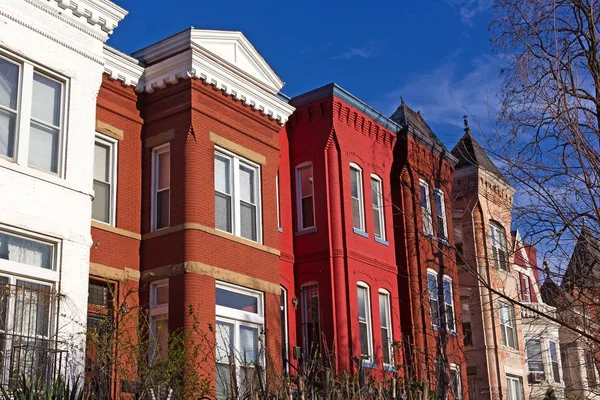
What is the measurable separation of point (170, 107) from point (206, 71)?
1084 millimetres

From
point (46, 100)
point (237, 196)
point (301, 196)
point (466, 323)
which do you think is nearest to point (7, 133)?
point (46, 100)

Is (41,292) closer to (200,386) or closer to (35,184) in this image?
(35,184)

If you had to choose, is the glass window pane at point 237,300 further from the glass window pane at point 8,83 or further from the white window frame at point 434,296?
the white window frame at point 434,296

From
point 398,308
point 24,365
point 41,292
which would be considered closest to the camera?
point 24,365

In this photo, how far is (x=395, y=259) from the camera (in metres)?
22.8

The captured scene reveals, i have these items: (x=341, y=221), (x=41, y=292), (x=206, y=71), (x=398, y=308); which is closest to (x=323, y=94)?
(x=341, y=221)

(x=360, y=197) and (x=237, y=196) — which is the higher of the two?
(x=360, y=197)

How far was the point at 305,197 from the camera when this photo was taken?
2130cm

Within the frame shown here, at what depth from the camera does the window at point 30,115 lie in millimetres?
12977

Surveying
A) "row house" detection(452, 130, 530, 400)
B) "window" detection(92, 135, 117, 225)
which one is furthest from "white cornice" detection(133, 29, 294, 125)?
"row house" detection(452, 130, 530, 400)

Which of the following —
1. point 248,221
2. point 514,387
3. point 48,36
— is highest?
point 48,36

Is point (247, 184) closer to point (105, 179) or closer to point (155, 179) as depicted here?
point (155, 179)

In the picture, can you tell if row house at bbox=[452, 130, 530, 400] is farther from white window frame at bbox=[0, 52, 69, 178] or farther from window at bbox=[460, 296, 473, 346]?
white window frame at bbox=[0, 52, 69, 178]

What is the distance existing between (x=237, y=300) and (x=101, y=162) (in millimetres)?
3997
